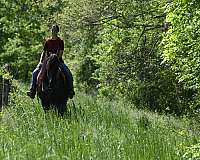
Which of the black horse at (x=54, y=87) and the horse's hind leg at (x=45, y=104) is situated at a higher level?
the black horse at (x=54, y=87)

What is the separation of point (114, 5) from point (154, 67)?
3.25m

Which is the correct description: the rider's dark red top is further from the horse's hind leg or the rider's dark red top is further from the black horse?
the horse's hind leg

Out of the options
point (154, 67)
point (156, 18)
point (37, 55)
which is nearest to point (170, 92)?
point (154, 67)

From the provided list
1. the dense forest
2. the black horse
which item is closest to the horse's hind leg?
the black horse

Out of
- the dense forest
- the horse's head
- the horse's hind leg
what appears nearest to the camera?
the horse's head

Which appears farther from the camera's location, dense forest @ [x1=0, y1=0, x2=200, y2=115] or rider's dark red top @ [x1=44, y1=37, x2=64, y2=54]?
dense forest @ [x1=0, y1=0, x2=200, y2=115]

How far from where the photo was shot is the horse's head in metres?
13.2

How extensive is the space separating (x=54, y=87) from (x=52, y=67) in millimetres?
525

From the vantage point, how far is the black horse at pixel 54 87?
1330cm

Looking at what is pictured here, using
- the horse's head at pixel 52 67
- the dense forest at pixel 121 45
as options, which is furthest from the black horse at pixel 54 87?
the dense forest at pixel 121 45

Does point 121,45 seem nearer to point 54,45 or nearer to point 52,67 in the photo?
point 54,45

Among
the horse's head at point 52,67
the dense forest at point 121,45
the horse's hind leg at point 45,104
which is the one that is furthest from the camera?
the dense forest at point 121,45

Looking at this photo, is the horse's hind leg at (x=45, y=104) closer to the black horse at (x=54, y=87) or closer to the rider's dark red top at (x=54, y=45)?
the black horse at (x=54, y=87)

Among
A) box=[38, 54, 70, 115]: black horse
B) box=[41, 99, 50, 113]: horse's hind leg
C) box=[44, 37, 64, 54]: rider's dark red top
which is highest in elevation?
box=[44, 37, 64, 54]: rider's dark red top
